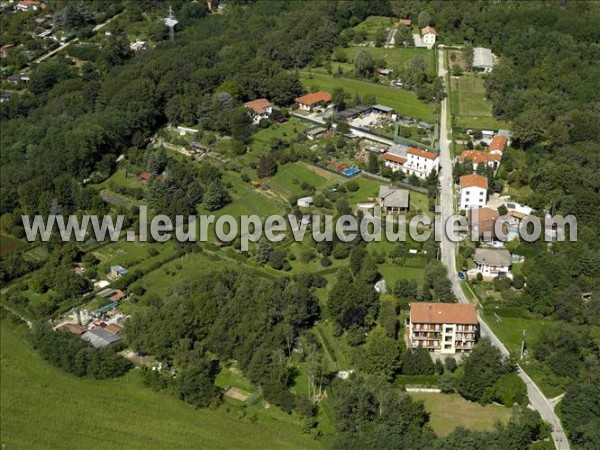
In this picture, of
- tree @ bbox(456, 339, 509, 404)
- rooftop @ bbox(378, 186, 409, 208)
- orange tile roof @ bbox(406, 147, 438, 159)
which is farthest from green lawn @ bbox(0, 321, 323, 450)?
orange tile roof @ bbox(406, 147, 438, 159)

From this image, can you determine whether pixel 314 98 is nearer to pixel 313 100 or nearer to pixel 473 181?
pixel 313 100

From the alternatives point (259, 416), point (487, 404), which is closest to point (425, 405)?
point (487, 404)

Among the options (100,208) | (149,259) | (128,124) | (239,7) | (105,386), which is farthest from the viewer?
(239,7)

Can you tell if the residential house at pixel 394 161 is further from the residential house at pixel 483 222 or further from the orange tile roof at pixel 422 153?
the residential house at pixel 483 222

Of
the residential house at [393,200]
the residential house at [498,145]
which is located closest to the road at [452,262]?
the residential house at [393,200]

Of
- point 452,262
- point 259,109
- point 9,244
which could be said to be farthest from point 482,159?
point 9,244

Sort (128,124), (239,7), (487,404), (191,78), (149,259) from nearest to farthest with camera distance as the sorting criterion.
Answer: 1. (487,404)
2. (149,259)
3. (128,124)
4. (191,78)
5. (239,7)

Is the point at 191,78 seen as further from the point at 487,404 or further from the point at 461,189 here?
the point at 487,404
